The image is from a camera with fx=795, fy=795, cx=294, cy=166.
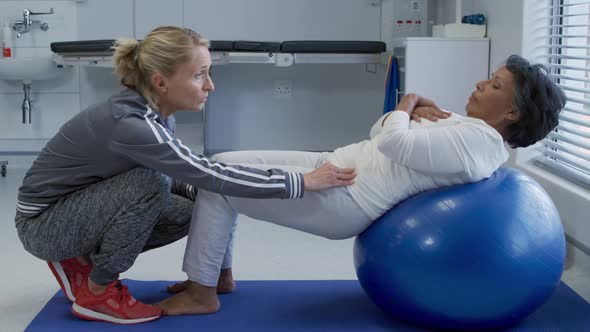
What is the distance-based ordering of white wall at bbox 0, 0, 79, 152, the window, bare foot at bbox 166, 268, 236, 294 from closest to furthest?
bare foot at bbox 166, 268, 236, 294, the window, white wall at bbox 0, 0, 79, 152

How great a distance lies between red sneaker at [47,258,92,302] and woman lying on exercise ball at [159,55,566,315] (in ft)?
0.86

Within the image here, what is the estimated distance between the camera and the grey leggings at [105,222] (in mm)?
2166

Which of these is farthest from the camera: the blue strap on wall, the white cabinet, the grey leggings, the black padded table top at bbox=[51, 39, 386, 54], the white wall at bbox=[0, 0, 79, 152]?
the white wall at bbox=[0, 0, 79, 152]

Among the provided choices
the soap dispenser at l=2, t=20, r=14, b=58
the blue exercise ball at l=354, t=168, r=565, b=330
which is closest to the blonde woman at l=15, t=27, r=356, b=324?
the blue exercise ball at l=354, t=168, r=565, b=330

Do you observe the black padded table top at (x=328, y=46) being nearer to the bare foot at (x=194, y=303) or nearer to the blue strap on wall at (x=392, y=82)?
the blue strap on wall at (x=392, y=82)

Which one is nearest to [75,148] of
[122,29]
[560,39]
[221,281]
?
[221,281]

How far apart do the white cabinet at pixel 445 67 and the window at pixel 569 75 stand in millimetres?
506

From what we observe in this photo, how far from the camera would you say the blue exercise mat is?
221 cm

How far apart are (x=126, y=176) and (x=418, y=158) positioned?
79cm

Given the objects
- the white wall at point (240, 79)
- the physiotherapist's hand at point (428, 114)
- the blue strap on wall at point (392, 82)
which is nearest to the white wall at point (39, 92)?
the white wall at point (240, 79)

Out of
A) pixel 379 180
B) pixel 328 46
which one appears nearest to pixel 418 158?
pixel 379 180

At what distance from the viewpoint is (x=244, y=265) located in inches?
118

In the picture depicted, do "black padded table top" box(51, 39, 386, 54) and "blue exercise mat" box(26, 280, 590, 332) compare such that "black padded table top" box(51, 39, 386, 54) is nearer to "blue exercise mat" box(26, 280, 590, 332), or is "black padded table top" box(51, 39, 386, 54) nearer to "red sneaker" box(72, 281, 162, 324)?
"blue exercise mat" box(26, 280, 590, 332)

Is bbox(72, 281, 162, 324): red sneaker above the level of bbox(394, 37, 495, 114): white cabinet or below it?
below
